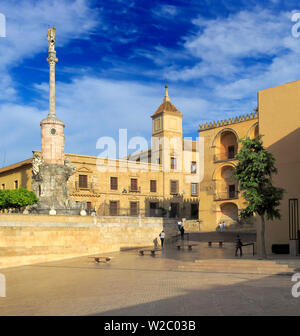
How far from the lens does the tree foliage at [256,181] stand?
18531 millimetres

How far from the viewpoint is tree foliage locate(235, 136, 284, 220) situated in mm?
18531

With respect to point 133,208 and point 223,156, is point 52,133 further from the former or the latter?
point 223,156

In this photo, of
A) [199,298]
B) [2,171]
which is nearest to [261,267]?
[199,298]

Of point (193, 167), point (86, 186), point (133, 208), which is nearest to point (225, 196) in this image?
point (193, 167)

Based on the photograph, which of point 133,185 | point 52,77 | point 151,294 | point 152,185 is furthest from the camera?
point 152,185

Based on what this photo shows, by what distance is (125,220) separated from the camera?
101 ft

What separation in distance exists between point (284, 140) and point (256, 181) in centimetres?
465

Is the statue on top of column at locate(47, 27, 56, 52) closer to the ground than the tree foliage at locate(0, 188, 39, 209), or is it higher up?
higher up

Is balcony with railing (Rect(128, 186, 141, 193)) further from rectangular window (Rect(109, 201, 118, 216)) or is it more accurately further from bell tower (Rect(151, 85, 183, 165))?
bell tower (Rect(151, 85, 183, 165))

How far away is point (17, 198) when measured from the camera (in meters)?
29.3

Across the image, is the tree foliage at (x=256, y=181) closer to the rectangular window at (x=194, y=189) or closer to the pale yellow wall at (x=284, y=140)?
the pale yellow wall at (x=284, y=140)

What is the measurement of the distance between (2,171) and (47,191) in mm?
19069

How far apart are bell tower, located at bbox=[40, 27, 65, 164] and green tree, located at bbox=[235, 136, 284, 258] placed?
13349mm

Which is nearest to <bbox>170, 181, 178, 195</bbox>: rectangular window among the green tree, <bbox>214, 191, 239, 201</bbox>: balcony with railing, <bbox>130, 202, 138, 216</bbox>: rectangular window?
<bbox>130, 202, 138, 216</bbox>: rectangular window
